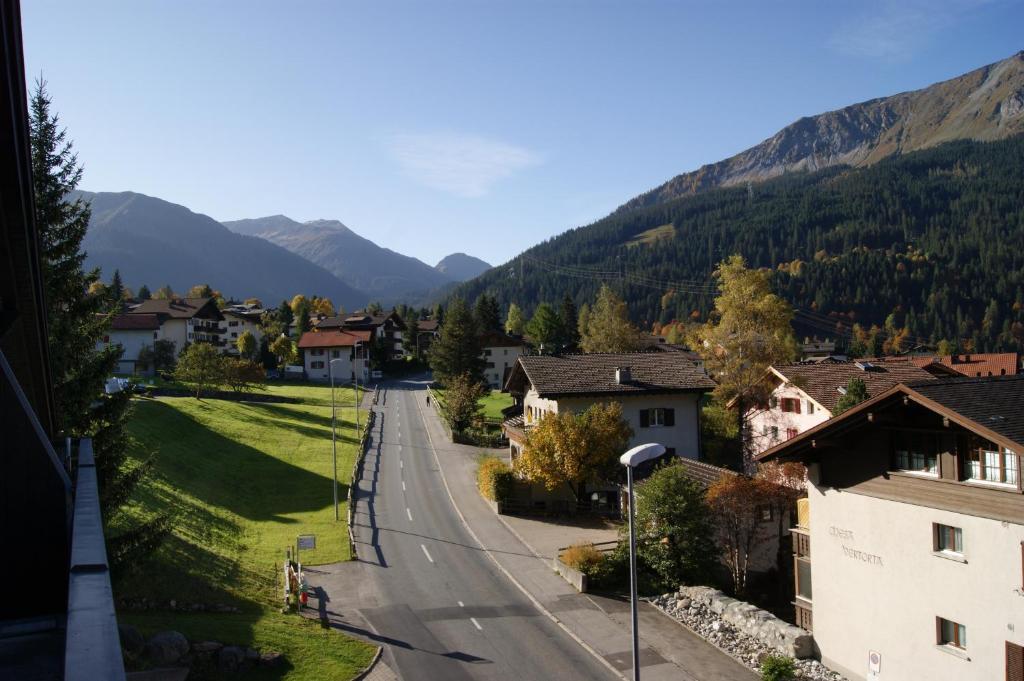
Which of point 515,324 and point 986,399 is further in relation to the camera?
point 515,324

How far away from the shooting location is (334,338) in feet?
373

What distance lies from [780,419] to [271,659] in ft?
139

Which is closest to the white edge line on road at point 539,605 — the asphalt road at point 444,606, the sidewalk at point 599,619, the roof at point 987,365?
the sidewalk at point 599,619

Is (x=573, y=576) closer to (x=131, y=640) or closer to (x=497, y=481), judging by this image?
(x=497, y=481)

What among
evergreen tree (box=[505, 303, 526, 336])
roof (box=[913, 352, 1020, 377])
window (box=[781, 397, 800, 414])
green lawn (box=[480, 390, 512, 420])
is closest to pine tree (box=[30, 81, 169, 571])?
window (box=[781, 397, 800, 414])

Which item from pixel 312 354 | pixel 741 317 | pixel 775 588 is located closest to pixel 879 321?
pixel 312 354

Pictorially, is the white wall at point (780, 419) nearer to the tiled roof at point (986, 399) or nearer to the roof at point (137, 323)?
the tiled roof at point (986, 399)

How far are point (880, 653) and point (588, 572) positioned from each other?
469 inches

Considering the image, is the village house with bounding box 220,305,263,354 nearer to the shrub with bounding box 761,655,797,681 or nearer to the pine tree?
the pine tree

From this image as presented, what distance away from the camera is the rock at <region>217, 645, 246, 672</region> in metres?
18.5

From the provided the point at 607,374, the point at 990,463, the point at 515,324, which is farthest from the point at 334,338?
the point at 990,463

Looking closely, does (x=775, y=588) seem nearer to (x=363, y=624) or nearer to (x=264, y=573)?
(x=363, y=624)

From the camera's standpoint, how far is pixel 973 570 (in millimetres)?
17234

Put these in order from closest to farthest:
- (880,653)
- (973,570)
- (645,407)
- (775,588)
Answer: (973,570), (880,653), (775,588), (645,407)
